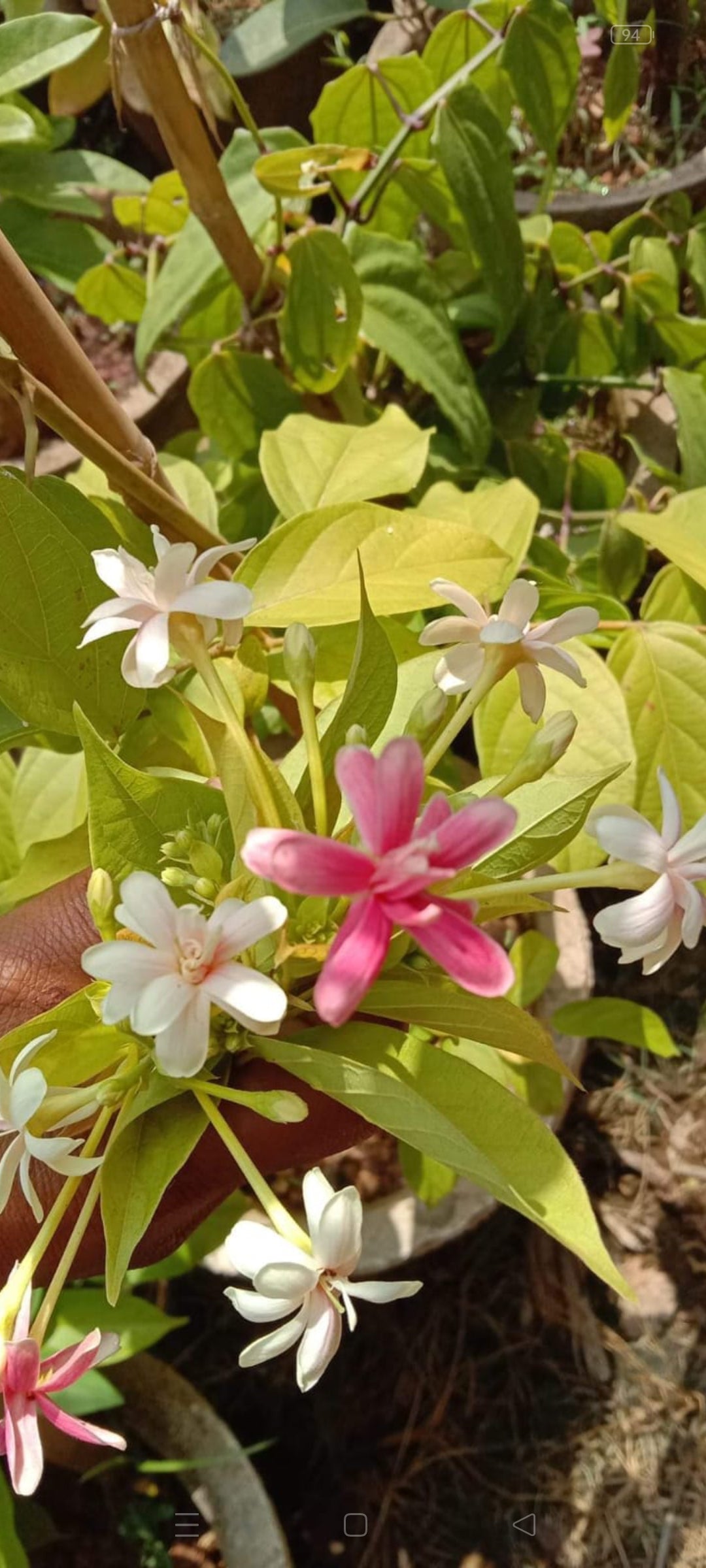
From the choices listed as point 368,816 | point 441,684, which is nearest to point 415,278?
point 441,684

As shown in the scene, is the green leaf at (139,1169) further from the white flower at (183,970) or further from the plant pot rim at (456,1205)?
the plant pot rim at (456,1205)

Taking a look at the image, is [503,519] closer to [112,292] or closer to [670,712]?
[670,712]

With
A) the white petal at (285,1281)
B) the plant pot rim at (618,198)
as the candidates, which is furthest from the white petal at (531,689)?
the plant pot rim at (618,198)

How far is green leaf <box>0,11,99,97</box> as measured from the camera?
0.56m

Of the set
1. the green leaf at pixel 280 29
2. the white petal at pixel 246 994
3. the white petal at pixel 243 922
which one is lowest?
the white petal at pixel 246 994

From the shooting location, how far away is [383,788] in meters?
0.26

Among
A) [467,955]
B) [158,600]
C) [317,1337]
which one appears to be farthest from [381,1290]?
[158,600]

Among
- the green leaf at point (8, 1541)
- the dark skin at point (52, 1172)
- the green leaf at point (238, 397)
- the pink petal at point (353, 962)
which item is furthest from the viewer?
the green leaf at point (238, 397)

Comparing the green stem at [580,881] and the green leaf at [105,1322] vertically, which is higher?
the green stem at [580,881]

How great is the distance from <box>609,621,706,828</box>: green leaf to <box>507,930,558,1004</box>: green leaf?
0.74 feet

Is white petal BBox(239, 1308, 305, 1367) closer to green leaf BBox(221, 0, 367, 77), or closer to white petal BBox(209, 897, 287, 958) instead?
white petal BBox(209, 897, 287, 958)

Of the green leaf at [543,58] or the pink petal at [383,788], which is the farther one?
the green leaf at [543,58]

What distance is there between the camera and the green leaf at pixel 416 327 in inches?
31.5

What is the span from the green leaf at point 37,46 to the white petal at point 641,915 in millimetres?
512
